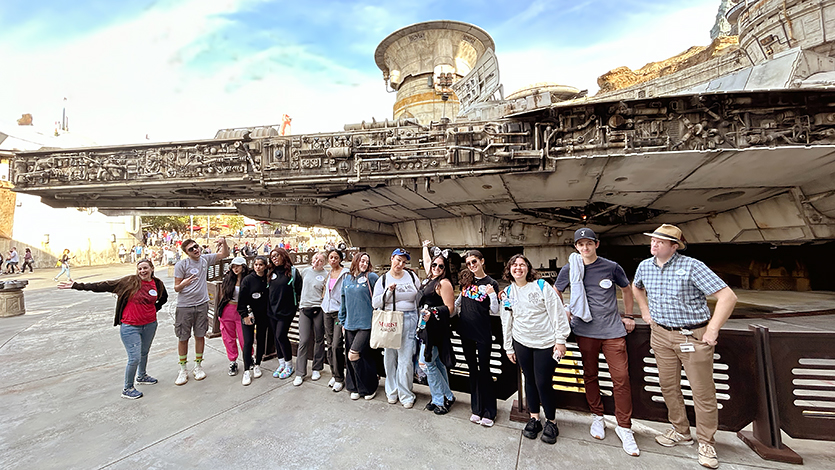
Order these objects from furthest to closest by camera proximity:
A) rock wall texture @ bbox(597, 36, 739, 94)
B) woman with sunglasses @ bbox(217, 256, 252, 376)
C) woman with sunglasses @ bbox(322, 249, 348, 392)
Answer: rock wall texture @ bbox(597, 36, 739, 94)
woman with sunglasses @ bbox(217, 256, 252, 376)
woman with sunglasses @ bbox(322, 249, 348, 392)

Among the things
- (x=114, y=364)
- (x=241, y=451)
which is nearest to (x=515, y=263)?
(x=241, y=451)

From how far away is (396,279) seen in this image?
4.76m

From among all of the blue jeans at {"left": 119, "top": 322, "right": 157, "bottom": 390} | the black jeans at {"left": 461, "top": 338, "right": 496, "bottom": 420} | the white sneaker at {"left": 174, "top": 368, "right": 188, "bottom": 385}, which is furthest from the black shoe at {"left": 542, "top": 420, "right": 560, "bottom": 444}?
the blue jeans at {"left": 119, "top": 322, "right": 157, "bottom": 390}

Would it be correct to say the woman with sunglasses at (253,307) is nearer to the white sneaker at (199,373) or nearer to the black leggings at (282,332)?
the black leggings at (282,332)

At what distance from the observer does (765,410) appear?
11.6 ft

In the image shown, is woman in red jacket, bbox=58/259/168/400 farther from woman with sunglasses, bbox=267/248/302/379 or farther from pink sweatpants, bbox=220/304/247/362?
woman with sunglasses, bbox=267/248/302/379

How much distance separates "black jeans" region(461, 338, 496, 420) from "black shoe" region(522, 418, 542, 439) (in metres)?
0.41

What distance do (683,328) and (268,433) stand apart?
465 cm

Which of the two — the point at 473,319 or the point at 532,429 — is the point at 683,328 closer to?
the point at 532,429

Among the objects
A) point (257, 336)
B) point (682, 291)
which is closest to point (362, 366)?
point (257, 336)

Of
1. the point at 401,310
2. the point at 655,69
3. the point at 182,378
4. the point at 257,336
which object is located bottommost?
the point at 182,378

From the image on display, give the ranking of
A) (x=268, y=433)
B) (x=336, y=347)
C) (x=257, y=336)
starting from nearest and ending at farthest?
(x=268, y=433) < (x=336, y=347) < (x=257, y=336)

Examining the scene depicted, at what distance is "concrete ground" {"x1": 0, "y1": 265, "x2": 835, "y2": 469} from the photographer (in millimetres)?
3500

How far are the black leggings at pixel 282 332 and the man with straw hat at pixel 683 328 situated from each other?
505 cm
